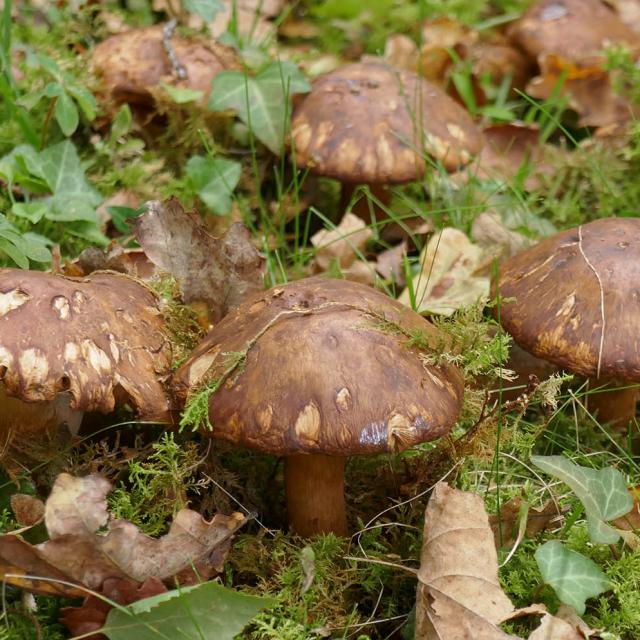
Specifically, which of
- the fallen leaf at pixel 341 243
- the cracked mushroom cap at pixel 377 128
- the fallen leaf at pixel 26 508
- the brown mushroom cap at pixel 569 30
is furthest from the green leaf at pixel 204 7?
the fallen leaf at pixel 26 508

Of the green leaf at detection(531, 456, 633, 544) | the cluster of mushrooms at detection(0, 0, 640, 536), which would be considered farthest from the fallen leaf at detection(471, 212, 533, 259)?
the green leaf at detection(531, 456, 633, 544)

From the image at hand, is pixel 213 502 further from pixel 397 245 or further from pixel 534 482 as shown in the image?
pixel 397 245

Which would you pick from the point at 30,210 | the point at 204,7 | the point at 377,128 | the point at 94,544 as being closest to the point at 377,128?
the point at 377,128

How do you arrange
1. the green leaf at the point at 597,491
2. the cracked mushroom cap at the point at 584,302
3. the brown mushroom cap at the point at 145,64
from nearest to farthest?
the green leaf at the point at 597,491, the cracked mushroom cap at the point at 584,302, the brown mushroom cap at the point at 145,64

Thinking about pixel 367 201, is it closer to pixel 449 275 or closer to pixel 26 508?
pixel 449 275

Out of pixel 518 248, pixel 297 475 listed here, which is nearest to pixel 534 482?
pixel 297 475

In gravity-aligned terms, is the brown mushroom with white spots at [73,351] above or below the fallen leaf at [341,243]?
above

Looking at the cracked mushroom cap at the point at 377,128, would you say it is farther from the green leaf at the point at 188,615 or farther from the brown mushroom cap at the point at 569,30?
the green leaf at the point at 188,615
